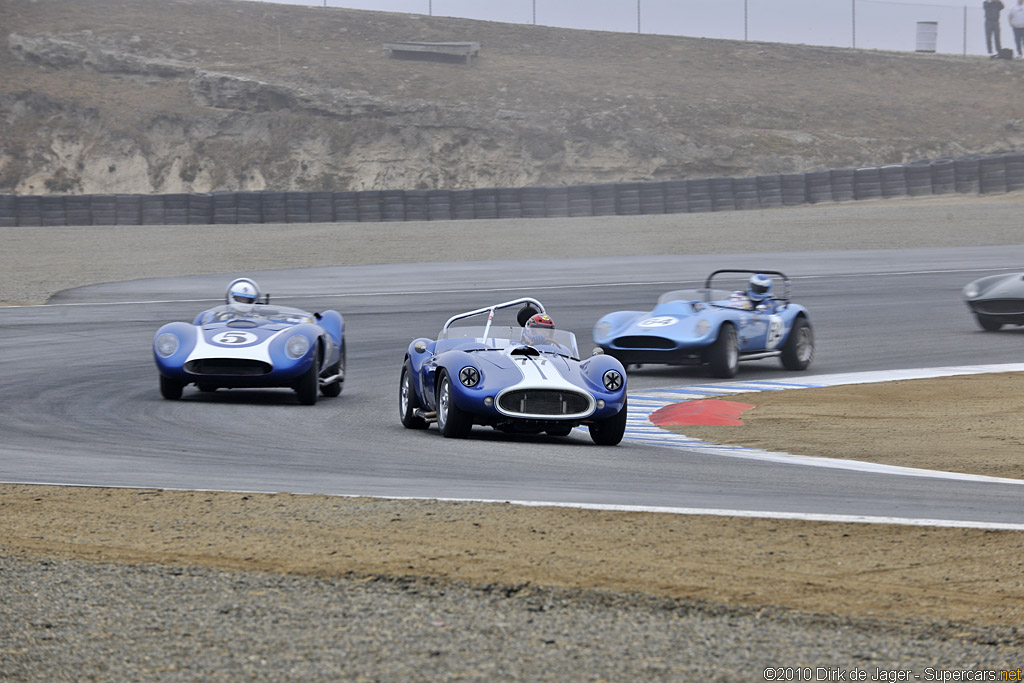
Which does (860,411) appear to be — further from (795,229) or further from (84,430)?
(795,229)

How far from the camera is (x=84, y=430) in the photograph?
34.8ft

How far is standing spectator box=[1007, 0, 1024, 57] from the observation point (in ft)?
178

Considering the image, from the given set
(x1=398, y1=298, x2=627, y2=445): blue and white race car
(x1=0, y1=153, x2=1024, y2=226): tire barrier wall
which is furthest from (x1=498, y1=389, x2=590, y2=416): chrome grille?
Result: (x1=0, y1=153, x2=1024, y2=226): tire barrier wall

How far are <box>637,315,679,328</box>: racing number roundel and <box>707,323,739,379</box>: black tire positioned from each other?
0.59 m

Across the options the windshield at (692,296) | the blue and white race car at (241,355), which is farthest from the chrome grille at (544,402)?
the windshield at (692,296)

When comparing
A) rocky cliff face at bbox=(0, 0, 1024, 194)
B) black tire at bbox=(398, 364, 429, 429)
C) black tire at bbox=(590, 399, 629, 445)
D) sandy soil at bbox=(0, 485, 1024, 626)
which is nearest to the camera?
sandy soil at bbox=(0, 485, 1024, 626)

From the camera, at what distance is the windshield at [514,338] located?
11.0 metres

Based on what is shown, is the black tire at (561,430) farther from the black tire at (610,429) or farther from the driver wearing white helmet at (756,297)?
the driver wearing white helmet at (756,297)

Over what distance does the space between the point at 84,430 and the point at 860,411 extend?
23.0ft

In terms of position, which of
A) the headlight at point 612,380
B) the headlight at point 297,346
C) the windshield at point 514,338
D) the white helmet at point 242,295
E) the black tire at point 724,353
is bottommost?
→ the black tire at point 724,353

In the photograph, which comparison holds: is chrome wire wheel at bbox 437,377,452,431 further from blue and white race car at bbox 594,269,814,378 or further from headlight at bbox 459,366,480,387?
blue and white race car at bbox 594,269,814,378

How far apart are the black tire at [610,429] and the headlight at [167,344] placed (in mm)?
4537

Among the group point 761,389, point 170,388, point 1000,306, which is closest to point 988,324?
point 1000,306

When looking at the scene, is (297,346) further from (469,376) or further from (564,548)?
(564,548)
